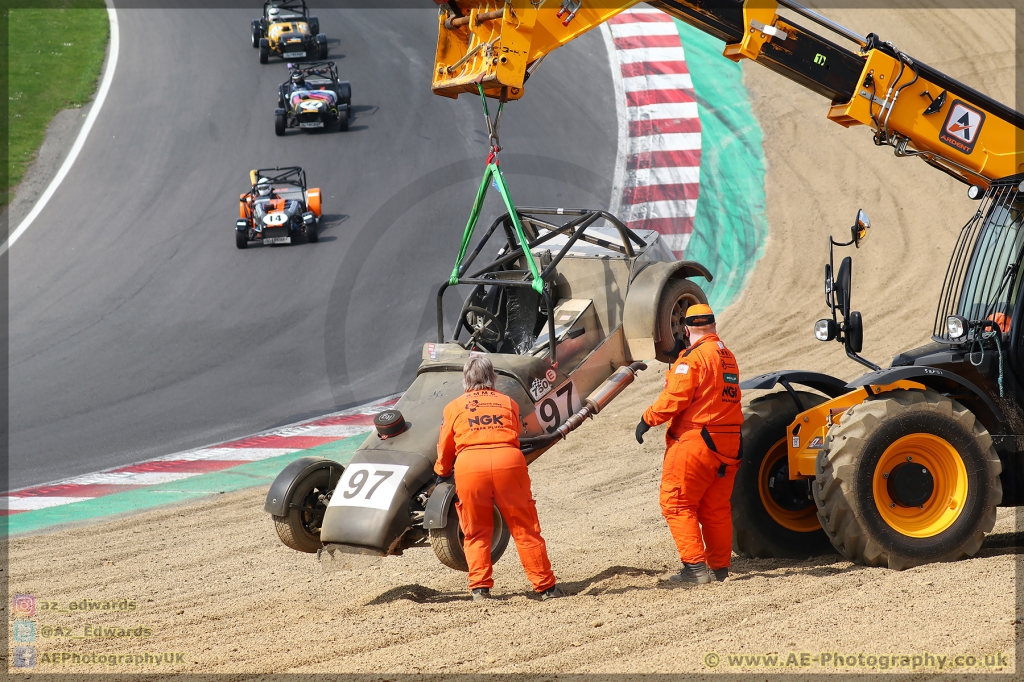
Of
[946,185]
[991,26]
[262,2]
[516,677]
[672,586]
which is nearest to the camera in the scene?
[516,677]

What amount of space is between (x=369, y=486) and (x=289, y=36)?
2058cm

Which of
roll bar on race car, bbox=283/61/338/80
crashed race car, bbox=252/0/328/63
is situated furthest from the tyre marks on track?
crashed race car, bbox=252/0/328/63

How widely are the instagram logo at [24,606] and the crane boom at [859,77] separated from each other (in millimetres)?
4906

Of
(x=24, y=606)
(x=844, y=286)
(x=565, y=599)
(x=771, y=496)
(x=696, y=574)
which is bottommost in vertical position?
(x=24, y=606)

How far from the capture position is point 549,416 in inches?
320

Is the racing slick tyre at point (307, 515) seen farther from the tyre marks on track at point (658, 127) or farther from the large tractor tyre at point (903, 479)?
the tyre marks on track at point (658, 127)

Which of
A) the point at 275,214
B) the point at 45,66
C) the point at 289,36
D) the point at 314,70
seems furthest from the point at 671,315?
the point at 45,66

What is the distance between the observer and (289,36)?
25.5 meters

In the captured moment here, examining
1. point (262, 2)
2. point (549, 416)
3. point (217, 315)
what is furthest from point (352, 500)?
point (262, 2)

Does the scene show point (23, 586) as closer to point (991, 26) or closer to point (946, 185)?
point (946, 185)

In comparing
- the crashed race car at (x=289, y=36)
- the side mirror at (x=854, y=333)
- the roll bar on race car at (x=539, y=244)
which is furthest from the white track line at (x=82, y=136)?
the side mirror at (x=854, y=333)

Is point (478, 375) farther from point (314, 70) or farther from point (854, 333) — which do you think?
point (314, 70)

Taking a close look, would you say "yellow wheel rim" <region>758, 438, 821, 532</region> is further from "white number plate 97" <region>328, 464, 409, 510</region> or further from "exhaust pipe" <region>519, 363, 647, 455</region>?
"white number plate 97" <region>328, 464, 409, 510</region>

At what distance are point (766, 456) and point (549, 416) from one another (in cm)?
168
